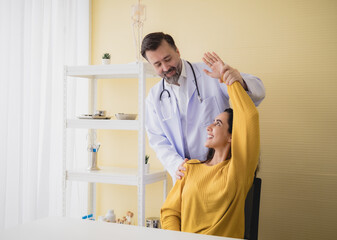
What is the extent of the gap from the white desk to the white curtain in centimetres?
185

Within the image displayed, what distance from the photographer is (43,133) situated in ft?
8.65

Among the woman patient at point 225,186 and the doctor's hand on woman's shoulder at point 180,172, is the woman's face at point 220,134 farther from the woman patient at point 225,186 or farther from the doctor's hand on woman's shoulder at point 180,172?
the doctor's hand on woman's shoulder at point 180,172

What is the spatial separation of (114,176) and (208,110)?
93 centimetres

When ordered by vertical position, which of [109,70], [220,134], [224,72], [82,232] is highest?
[109,70]

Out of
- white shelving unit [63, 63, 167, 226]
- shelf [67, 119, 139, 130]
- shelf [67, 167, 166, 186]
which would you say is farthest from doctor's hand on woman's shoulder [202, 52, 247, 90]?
shelf [67, 167, 166, 186]

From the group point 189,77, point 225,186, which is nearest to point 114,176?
point 189,77

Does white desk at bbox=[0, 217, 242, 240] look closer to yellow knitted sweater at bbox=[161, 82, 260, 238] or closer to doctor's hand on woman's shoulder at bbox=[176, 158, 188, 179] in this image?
yellow knitted sweater at bbox=[161, 82, 260, 238]

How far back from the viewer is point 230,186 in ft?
5.45

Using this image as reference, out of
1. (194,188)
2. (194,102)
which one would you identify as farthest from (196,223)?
(194,102)

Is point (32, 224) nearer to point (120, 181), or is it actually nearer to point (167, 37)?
point (167, 37)

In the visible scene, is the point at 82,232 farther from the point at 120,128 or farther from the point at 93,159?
the point at 93,159

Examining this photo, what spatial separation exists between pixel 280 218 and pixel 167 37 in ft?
4.88

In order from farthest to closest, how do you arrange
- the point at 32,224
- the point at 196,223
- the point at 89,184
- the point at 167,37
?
the point at 89,184, the point at 167,37, the point at 196,223, the point at 32,224

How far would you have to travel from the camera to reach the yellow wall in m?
2.41
